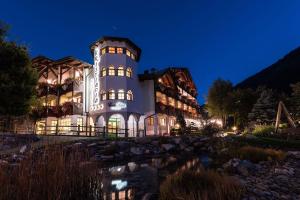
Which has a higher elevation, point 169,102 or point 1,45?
point 1,45

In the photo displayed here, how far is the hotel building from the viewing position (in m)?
30.3

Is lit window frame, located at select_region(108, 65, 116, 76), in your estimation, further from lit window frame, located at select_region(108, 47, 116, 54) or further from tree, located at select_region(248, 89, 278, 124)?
tree, located at select_region(248, 89, 278, 124)

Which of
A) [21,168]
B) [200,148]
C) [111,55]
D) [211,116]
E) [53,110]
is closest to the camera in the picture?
[21,168]

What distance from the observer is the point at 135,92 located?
1289 inches

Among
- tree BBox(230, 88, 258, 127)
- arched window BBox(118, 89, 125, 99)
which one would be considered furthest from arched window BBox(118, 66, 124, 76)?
tree BBox(230, 88, 258, 127)

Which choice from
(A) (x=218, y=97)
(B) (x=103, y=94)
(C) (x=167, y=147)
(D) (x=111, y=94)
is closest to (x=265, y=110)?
(A) (x=218, y=97)

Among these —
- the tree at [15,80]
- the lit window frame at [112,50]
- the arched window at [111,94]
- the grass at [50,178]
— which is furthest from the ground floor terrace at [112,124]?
the grass at [50,178]

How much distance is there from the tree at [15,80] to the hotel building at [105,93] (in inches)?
305

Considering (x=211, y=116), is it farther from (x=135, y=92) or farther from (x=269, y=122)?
(x=135, y=92)

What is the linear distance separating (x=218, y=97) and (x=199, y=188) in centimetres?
4580

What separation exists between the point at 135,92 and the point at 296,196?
27.0 meters

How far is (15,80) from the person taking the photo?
→ 2155 centimetres

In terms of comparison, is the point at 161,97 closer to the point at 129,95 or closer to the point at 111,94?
the point at 129,95

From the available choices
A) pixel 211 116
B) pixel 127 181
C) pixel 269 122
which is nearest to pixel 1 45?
pixel 127 181
